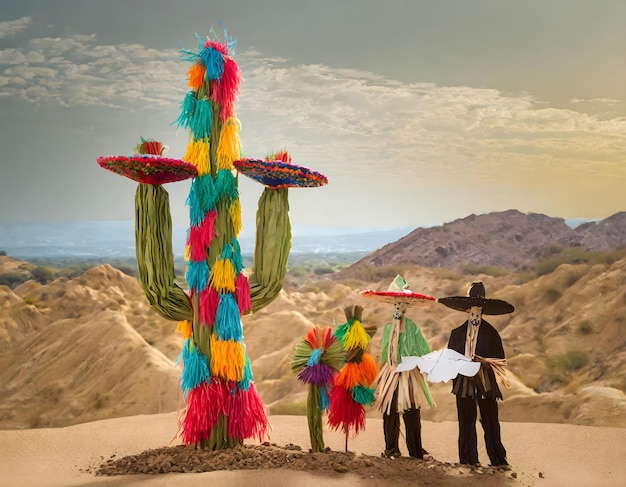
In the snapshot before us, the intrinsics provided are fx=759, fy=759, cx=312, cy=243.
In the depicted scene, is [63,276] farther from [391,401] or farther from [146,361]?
[391,401]

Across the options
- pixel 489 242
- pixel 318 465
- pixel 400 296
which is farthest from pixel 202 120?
pixel 489 242

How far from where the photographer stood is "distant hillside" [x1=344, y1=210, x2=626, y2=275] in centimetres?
1459

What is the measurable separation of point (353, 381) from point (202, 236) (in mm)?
1881

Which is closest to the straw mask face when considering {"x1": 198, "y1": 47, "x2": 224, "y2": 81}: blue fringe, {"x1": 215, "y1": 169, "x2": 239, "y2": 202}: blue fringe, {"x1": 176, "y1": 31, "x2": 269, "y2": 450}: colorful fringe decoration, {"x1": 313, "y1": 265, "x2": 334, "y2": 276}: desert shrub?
{"x1": 176, "y1": 31, "x2": 269, "y2": 450}: colorful fringe decoration

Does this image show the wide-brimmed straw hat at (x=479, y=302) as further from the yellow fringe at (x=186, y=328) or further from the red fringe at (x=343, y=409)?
the yellow fringe at (x=186, y=328)

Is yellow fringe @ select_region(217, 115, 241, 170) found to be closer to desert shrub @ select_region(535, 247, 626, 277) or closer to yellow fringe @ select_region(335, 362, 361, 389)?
yellow fringe @ select_region(335, 362, 361, 389)

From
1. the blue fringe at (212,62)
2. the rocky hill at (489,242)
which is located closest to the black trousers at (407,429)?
the blue fringe at (212,62)

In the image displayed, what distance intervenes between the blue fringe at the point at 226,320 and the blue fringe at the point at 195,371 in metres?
0.28

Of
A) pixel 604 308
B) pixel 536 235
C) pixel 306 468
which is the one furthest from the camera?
pixel 536 235

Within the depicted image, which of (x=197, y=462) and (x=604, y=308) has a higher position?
(x=604, y=308)

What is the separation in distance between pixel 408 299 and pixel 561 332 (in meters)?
6.16

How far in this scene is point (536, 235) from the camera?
14.9m

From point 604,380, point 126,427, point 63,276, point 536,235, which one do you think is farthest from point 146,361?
point 536,235

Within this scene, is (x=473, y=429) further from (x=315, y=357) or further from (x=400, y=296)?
(x=315, y=357)
